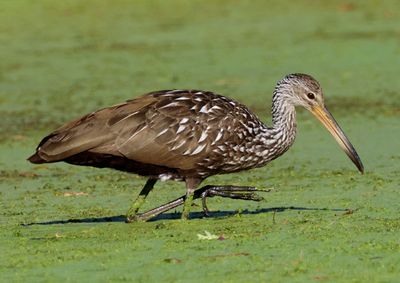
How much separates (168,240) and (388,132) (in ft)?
15.6

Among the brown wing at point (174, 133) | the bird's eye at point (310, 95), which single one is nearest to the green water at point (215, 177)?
the brown wing at point (174, 133)

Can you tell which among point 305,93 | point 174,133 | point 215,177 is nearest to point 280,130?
point 305,93

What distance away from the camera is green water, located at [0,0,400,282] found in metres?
6.93

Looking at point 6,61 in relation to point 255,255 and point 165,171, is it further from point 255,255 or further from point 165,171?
point 255,255

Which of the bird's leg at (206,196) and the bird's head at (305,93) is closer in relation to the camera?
the bird's leg at (206,196)

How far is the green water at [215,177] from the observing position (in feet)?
22.7

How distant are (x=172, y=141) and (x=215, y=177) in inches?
90.5

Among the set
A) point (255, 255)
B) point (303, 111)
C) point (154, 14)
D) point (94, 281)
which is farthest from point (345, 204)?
point (154, 14)

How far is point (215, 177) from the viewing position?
1048 centimetres

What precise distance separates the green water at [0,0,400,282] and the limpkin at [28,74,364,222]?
34cm

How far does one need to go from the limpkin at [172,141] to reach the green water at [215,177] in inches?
13.3

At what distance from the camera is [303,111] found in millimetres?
13359

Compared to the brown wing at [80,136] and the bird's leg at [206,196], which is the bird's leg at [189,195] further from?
the brown wing at [80,136]

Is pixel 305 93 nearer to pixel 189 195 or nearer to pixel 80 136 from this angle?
pixel 189 195
